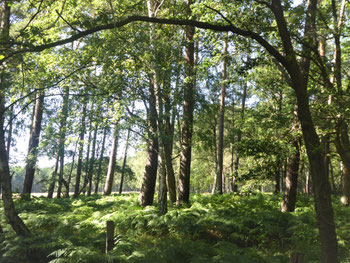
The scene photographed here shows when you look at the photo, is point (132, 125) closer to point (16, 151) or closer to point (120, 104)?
point (120, 104)

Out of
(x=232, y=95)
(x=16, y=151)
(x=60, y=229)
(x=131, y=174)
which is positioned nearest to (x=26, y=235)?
(x=60, y=229)

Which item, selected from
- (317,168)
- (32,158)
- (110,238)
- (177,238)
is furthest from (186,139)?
(32,158)

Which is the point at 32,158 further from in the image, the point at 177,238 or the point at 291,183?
the point at 291,183

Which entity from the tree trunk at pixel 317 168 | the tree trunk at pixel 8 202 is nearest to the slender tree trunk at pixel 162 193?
the tree trunk at pixel 8 202

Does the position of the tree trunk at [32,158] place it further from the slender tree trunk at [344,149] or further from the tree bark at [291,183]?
the slender tree trunk at [344,149]

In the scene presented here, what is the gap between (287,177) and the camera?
9.70 m

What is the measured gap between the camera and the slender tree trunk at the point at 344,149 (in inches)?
279

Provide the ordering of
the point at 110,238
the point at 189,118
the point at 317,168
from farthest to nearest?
the point at 189,118 → the point at 110,238 → the point at 317,168

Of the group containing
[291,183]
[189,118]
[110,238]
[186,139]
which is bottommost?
[110,238]

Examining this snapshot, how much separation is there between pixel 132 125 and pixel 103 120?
1.17 m

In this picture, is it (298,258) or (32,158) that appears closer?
(298,258)

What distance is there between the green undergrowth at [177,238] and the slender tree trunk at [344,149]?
44.7 inches

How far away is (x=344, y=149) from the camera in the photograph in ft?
24.2

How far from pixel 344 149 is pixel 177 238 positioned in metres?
5.24
